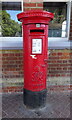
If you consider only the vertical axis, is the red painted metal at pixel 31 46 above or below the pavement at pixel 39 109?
above

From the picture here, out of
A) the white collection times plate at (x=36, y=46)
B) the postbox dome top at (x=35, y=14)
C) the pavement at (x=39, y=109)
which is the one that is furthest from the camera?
the pavement at (x=39, y=109)

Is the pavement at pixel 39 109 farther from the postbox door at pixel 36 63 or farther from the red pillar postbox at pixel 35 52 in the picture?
the postbox door at pixel 36 63

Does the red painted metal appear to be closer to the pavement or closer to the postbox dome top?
the postbox dome top

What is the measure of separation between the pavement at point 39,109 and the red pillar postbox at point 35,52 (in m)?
0.15

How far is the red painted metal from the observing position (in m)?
2.07

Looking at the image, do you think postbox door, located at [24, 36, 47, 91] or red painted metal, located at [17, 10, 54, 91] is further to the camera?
postbox door, located at [24, 36, 47, 91]

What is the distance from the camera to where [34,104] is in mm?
2459

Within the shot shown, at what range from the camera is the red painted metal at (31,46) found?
2.07 meters

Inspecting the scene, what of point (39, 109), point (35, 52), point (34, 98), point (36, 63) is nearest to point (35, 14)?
point (35, 52)

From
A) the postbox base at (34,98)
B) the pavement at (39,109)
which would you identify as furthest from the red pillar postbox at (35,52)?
the pavement at (39,109)

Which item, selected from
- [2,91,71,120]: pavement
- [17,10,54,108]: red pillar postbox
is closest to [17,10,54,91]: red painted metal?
[17,10,54,108]: red pillar postbox

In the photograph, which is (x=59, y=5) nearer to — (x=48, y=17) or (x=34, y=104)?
(x=48, y=17)

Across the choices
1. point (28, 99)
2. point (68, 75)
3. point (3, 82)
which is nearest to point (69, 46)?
point (68, 75)

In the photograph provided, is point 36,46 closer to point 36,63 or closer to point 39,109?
point 36,63
